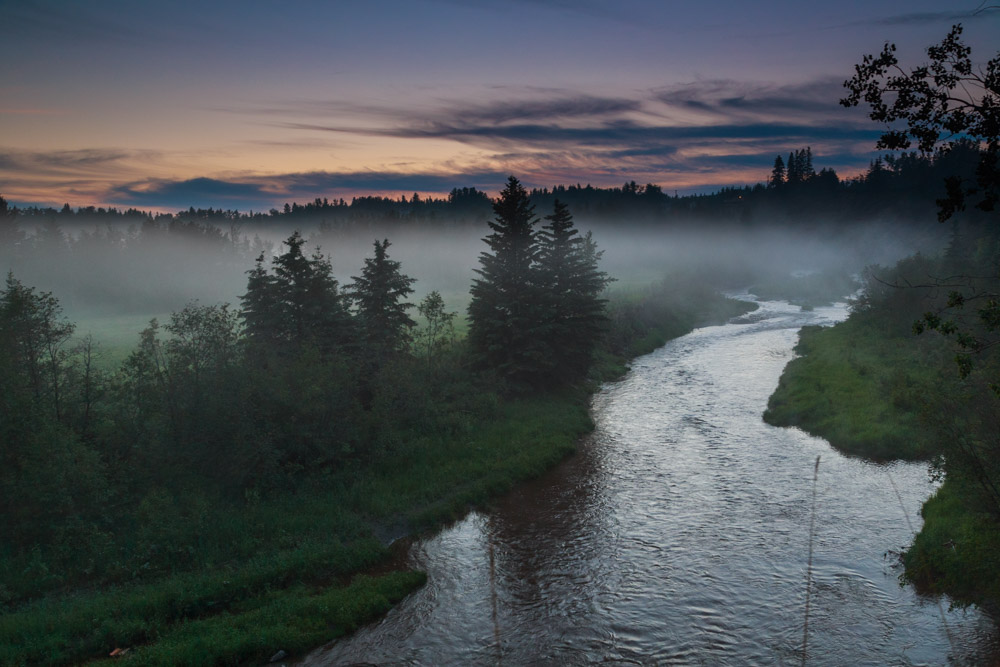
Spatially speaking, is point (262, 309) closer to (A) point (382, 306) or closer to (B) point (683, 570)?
(A) point (382, 306)

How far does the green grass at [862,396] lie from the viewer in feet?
90.8

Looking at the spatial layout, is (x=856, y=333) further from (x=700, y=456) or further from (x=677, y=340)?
(x=700, y=456)

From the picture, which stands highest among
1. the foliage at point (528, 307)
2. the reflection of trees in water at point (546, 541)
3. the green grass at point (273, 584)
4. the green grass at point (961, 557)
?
the foliage at point (528, 307)

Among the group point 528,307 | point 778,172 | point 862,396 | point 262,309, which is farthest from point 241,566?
point 778,172

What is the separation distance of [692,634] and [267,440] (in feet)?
51.8

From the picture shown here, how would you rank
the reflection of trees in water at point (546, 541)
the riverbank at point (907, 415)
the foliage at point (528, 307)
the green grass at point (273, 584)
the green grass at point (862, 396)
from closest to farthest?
the green grass at point (273, 584) → the riverbank at point (907, 415) → the reflection of trees in water at point (546, 541) → the green grass at point (862, 396) → the foliage at point (528, 307)

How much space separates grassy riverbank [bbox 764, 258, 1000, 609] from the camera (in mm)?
16094

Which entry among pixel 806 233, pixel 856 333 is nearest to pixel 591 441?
pixel 856 333

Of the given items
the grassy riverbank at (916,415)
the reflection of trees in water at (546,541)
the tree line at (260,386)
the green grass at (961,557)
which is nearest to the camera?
the green grass at (961,557)

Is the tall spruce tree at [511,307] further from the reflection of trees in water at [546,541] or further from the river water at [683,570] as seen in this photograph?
the reflection of trees in water at [546,541]

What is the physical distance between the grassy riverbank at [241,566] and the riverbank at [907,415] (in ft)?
47.8

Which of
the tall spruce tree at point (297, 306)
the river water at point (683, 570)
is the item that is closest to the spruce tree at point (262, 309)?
the tall spruce tree at point (297, 306)

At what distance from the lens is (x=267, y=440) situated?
22.4 metres

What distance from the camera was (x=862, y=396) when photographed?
33.9 meters
